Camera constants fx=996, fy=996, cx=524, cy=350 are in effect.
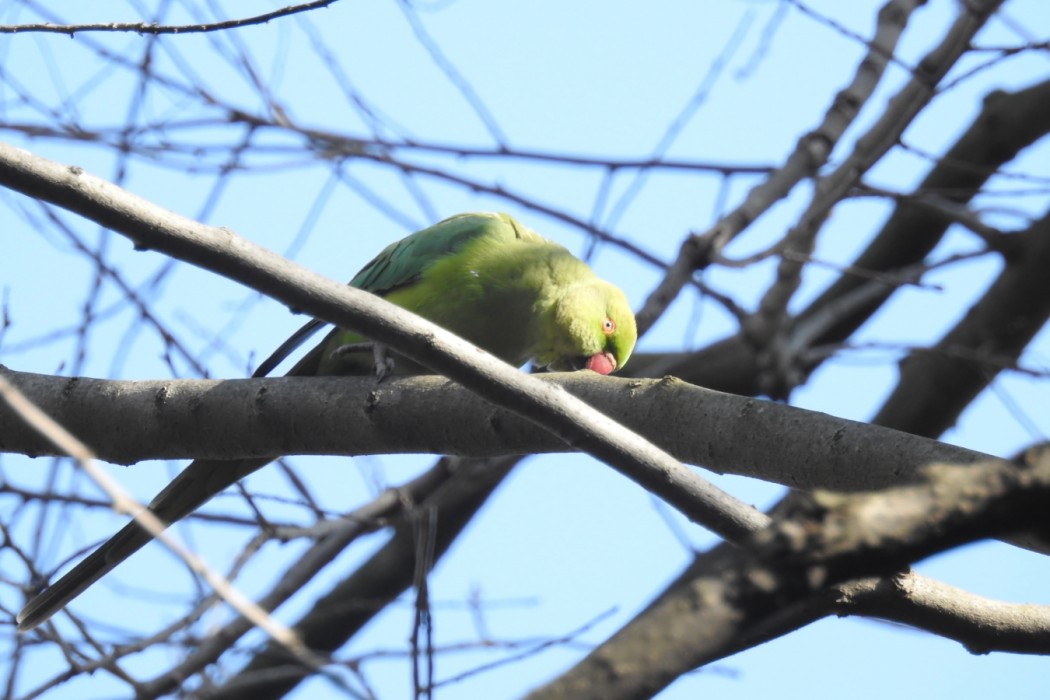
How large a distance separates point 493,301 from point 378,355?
1115mm

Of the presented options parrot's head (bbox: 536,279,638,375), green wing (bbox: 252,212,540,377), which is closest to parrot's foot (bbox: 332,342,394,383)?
green wing (bbox: 252,212,540,377)

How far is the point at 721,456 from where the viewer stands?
8.71 feet

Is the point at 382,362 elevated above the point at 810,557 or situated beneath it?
elevated above

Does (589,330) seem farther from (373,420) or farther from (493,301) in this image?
(373,420)

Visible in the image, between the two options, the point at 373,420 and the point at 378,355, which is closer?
the point at 373,420

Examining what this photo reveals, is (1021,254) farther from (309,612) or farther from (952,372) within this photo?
(309,612)

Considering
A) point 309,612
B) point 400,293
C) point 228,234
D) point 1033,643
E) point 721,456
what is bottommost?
point 1033,643

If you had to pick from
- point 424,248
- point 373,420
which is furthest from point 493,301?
point 373,420

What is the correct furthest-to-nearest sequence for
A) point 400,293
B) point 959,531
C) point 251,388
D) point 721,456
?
point 400,293 < point 251,388 < point 721,456 < point 959,531

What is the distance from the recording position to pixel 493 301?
472 centimetres

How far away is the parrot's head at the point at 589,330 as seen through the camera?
487cm

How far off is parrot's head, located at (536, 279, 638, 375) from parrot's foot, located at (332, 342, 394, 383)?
40.0 inches

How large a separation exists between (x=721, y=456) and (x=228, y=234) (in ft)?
4.51

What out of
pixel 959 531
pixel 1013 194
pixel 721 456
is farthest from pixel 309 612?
pixel 959 531
